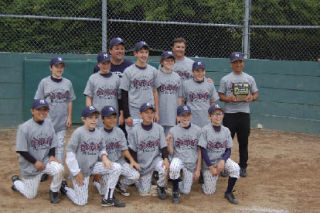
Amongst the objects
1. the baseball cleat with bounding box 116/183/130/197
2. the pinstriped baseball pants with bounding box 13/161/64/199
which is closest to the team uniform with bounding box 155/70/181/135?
the baseball cleat with bounding box 116/183/130/197

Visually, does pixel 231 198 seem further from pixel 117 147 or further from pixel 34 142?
pixel 34 142

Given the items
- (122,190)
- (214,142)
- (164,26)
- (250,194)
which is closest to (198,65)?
(214,142)

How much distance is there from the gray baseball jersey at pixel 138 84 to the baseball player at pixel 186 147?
54 centimetres

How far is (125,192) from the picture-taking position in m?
5.00

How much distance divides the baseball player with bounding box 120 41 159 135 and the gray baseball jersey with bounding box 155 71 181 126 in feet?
0.35

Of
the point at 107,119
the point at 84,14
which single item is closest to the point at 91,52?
the point at 84,14

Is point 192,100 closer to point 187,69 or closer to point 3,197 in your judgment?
point 187,69

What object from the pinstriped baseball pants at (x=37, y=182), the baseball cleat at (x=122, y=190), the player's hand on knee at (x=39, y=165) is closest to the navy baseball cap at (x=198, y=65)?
the baseball cleat at (x=122, y=190)

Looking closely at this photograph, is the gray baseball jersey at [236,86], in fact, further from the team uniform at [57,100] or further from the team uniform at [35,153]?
the team uniform at [35,153]

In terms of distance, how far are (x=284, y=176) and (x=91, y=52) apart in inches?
219

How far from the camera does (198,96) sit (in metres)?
5.57

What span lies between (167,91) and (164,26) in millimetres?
5323

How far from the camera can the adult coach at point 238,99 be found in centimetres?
575

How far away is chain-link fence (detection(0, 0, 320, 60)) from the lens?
9.73 meters
